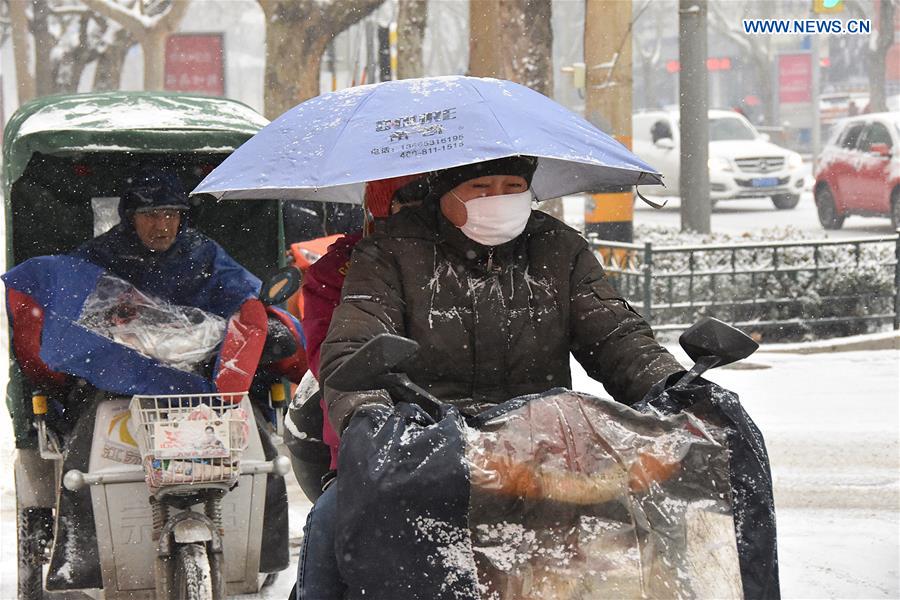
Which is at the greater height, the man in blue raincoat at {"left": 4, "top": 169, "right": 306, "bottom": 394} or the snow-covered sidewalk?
the man in blue raincoat at {"left": 4, "top": 169, "right": 306, "bottom": 394}

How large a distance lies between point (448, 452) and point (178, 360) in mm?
2451

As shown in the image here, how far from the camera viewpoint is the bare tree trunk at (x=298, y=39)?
17.3 meters

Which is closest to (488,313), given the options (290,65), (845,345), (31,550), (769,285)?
(31,550)

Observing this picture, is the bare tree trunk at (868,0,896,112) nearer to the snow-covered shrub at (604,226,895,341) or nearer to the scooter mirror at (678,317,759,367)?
the snow-covered shrub at (604,226,895,341)

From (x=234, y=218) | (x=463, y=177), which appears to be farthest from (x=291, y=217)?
(x=463, y=177)

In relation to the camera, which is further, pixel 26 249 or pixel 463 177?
pixel 26 249

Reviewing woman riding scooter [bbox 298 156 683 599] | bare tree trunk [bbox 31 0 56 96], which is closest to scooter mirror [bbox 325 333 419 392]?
woman riding scooter [bbox 298 156 683 599]

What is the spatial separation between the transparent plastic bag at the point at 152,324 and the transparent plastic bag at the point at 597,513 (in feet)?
7.99

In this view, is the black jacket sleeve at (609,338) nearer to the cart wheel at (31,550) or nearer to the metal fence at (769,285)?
the cart wheel at (31,550)

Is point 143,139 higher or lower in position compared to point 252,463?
higher

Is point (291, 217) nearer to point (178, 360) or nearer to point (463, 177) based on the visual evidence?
point (178, 360)

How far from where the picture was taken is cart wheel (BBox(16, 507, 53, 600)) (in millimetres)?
5441

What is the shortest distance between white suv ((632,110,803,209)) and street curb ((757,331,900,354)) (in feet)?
45.7

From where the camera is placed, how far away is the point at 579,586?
2572 mm
